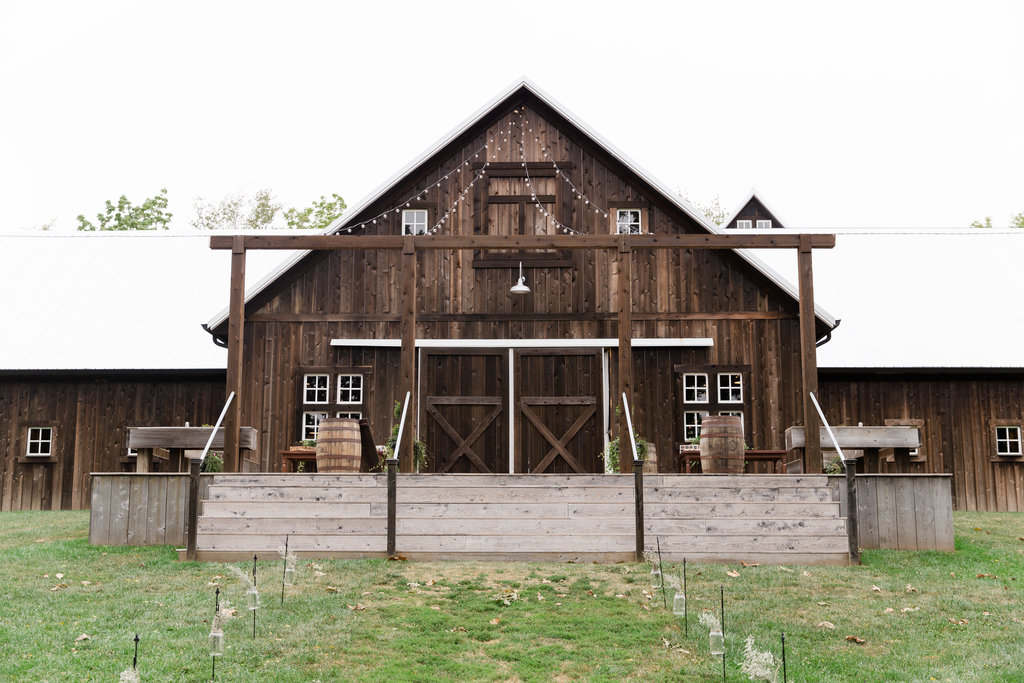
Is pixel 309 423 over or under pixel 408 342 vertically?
under

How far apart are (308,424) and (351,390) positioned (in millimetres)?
897

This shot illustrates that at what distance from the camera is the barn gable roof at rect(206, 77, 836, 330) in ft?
55.4

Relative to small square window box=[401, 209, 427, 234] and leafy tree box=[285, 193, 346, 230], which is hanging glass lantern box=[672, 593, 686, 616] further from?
leafy tree box=[285, 193, 346, 230]

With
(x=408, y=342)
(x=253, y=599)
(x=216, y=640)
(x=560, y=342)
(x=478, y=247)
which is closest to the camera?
(x=216, y=640)

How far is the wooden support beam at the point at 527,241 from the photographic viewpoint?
1402 cm

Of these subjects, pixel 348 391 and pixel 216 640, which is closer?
pixel 216 640

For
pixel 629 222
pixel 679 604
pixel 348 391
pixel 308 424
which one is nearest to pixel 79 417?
pixel 308 424

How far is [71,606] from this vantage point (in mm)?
9000

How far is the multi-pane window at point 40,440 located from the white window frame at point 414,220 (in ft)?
25.8

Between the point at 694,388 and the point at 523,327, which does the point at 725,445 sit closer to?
the point at 694,388

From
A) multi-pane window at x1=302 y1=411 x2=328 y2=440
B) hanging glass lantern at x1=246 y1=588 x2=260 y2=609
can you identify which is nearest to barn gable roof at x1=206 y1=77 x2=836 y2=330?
multi-pane window at x1=302 y1=411 x2=328 y2=440

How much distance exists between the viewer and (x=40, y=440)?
19656 mm

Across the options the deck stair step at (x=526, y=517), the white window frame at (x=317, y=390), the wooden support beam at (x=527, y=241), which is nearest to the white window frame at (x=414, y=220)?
the white window frame at (x=317, y=390)

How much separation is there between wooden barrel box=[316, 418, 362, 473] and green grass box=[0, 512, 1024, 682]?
2.19 metres
